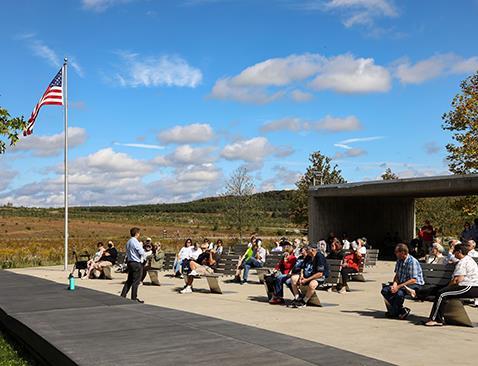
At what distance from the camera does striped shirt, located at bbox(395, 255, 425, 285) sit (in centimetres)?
1038

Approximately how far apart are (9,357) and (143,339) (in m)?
2.22

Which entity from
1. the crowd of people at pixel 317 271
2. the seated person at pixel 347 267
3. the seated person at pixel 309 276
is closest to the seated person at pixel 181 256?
the crowd of people at pixel 317 271

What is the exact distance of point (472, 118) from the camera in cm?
3058

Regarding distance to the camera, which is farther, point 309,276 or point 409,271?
point 309,276

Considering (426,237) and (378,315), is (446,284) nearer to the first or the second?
(378,315)

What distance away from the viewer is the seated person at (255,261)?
1705cm

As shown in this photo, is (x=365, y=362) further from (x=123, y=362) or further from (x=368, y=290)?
(x=368, y=290)

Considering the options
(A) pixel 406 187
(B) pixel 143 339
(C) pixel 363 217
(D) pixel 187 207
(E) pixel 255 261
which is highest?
(D) pixel 187 207

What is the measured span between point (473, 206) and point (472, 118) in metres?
4.30

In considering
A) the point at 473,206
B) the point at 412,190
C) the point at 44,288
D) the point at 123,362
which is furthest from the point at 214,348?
the point at 473,206

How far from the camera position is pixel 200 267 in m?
14.9

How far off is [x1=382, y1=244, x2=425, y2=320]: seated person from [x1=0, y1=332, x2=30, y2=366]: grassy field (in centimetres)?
575

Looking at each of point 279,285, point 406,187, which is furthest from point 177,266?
point 406,187

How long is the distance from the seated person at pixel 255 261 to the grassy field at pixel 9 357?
856 centimetres
